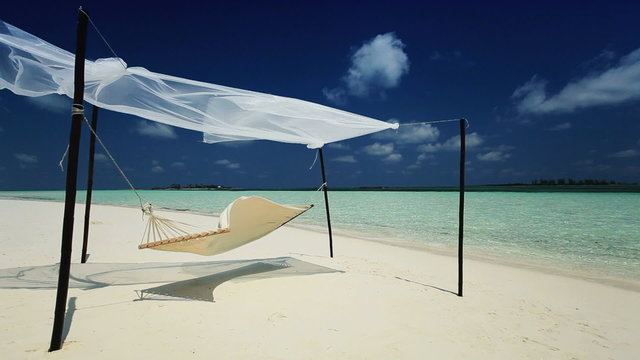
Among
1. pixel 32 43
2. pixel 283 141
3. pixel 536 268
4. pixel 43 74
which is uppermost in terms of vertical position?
pixel 32 43

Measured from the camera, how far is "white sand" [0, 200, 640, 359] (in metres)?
2.22

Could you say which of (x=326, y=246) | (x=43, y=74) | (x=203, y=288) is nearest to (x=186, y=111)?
(x=43, y=74)

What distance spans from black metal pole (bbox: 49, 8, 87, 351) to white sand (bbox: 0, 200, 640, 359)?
7.6 inches

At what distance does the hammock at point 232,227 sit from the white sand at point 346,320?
1.51 feet

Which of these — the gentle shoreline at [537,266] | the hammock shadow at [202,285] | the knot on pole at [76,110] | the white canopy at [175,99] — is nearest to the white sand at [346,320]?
the hammock shadow at [202,285]

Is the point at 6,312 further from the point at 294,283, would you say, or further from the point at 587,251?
the point at 587,251

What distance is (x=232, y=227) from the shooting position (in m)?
3.20

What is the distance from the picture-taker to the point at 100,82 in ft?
9.52

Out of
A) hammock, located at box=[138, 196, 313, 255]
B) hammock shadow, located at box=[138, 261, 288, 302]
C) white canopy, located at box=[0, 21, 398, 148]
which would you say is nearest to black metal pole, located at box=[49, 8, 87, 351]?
white canopy, located at box=[0, 21, 398, 148]

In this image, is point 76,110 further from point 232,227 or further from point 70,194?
point 232,227

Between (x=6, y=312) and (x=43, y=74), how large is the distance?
6.10 ft

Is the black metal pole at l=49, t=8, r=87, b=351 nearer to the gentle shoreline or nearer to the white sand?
the white sand

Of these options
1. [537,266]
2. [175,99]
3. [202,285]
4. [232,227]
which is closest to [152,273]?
[202,285]

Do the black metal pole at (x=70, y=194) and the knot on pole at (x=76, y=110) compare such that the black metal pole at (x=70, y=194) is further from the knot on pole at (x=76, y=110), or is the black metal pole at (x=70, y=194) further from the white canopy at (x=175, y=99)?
the white canopy at (x=175, y=99)
